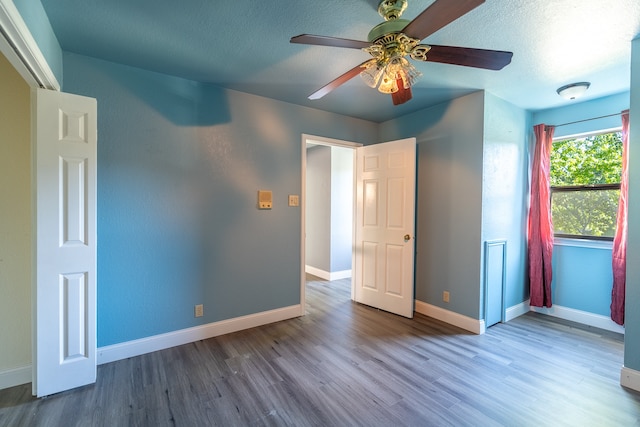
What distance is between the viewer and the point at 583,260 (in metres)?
3.16

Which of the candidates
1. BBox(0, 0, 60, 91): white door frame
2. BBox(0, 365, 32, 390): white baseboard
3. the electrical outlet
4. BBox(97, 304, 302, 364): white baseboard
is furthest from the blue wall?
BBox(0, 365, 32, 390): white baseboard

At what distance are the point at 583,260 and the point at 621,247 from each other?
17.5 inches

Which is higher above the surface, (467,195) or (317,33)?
(317,33)

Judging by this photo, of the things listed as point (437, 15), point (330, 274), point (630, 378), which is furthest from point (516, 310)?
point (437, 15)

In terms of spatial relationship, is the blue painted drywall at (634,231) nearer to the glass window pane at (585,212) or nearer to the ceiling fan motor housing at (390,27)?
the glass window pane at (585,212)

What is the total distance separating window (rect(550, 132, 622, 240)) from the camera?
2988 mm

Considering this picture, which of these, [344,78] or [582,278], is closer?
[344,78]

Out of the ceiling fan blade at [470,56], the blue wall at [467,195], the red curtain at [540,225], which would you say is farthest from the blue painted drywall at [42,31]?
the red curtain at [540,225]

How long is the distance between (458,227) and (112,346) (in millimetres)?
3402

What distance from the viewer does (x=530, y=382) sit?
2.06 metres

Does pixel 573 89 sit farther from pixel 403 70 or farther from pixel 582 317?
pixel 582 317

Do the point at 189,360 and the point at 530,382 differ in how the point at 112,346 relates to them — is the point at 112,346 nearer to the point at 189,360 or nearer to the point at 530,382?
the point at 189,360

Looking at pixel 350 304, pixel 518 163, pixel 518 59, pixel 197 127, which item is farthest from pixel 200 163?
pixel 518 163

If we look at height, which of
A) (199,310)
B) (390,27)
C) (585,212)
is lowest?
(199,310)
